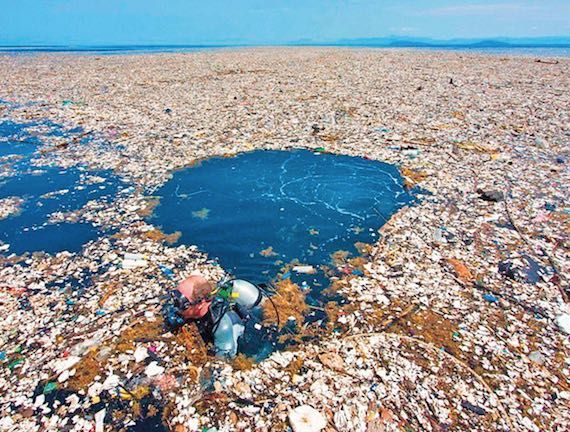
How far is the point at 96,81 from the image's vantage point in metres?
25.6

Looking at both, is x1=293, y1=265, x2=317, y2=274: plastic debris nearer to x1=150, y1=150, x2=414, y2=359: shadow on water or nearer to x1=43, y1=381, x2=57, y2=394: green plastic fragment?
x1=150, y1=150, x2=414, y2=359: shadow on water

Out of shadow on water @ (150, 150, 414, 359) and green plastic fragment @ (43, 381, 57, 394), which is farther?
shadow on water @ (150, 150, 414, 359)

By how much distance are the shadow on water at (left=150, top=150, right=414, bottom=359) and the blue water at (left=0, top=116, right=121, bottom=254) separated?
1.50 m

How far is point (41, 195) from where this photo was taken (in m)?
8.47

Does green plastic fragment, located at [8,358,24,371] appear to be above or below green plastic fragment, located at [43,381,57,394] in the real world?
below

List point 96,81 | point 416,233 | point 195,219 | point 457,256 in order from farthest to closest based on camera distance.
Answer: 1. point 96,81
2. point 195,219
3. point 416,233
4. point 457,256

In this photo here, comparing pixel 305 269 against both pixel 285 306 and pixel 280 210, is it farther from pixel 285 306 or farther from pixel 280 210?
pixel 280 210

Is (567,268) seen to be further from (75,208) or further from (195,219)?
(75,208)

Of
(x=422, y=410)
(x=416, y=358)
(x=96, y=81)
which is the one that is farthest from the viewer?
(x=96, y=81)

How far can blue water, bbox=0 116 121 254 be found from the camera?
6.64 metres

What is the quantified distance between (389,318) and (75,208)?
6866 mm

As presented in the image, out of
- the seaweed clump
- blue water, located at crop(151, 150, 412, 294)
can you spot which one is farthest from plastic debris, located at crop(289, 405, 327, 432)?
blue water, located at crop(151, 150, 412, 294)

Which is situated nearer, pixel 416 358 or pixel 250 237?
pixel 416 358

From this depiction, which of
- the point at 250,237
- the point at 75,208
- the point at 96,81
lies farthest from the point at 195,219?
the point at 96,81
